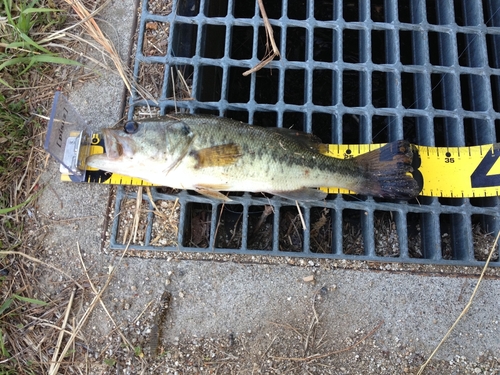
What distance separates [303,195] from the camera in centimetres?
303

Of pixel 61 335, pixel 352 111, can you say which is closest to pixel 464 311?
pixel 352 111

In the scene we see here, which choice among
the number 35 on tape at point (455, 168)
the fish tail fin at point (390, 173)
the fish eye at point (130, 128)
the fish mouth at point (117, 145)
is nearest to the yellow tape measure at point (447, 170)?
the number 35 on tape at point (455, 168)

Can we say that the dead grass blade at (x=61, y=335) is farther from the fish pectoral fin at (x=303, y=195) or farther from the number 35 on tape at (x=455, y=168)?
the number 35 on tape at (x=455, y=168)

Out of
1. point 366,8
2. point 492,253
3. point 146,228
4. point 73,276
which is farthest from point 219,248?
point 366,8

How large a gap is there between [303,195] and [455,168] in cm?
124

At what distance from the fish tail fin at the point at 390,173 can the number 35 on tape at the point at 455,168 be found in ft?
0.51

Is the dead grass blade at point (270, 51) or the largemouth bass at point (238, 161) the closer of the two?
the largemouth bass at point (238, 161)

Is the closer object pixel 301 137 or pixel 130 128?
pixel 130 128

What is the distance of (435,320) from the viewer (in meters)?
3.05

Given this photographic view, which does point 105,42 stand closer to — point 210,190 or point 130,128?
point 130,128

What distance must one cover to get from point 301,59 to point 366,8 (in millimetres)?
773

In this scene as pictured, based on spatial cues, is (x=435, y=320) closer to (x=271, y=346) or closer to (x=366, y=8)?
(x=271, y=346)

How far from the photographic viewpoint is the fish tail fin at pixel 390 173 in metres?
3.02

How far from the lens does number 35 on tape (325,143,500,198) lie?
3160 millimetres
